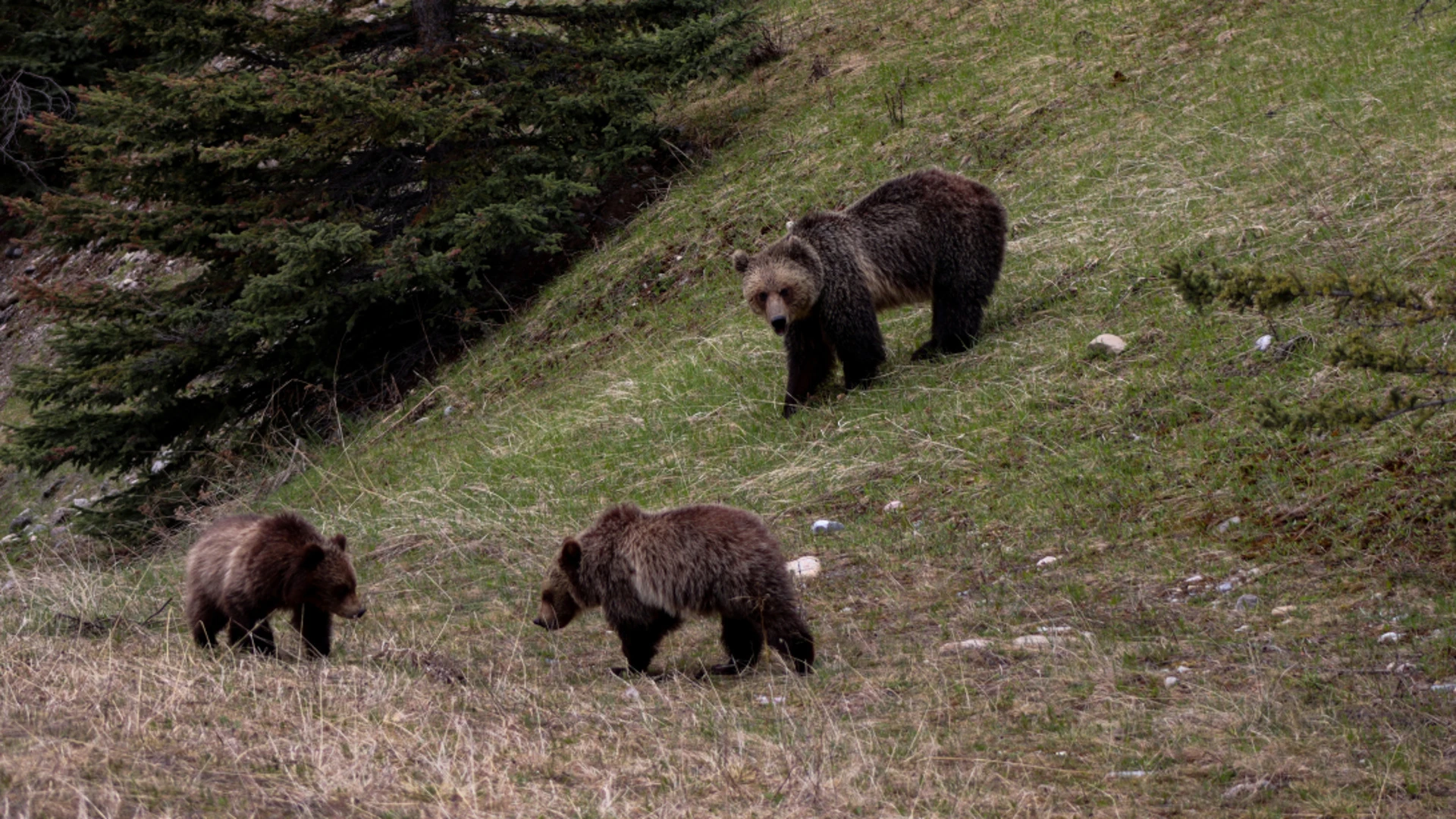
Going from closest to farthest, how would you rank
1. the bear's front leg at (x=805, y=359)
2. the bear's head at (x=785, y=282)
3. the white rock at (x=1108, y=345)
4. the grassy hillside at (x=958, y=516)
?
the grassy hillside at (x=958, y=516)
the white rock at (x=1108, y=345)
the bear's head at (x=785, y=282)
the bear's front leg at (x=805, y=359)

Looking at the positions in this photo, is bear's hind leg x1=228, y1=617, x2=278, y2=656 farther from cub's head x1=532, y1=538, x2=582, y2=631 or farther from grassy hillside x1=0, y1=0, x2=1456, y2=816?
cub's head x1=532, y1=538, x2=582, y2=631

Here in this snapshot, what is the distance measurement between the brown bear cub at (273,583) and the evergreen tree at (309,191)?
7.34 meters

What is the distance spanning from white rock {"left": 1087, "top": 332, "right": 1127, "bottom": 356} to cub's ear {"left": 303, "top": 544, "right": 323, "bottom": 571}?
18.4 feet

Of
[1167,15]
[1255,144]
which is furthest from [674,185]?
[1255,144]

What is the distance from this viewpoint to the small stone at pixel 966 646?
6.34m

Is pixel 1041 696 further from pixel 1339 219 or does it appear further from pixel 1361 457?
pixel 1339 219

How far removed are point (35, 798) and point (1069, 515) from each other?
5.59m

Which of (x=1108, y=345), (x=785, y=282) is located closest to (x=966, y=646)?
(x=1108, y=345)

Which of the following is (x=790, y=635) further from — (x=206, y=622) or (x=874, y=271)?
(x=874, y=271)

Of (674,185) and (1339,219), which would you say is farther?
(674,185)

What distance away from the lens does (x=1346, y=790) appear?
4.49m

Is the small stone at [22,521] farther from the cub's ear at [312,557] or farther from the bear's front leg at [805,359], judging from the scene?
the cub's ear at [312,557]

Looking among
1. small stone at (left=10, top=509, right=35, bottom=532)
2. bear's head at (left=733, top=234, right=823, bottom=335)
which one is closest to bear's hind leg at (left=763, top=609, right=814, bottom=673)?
bear's head at (left=733, top=234, right=823, bottom=335)

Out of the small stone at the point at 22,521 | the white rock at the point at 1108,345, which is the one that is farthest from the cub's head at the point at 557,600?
the small stone at the point at 22,521
